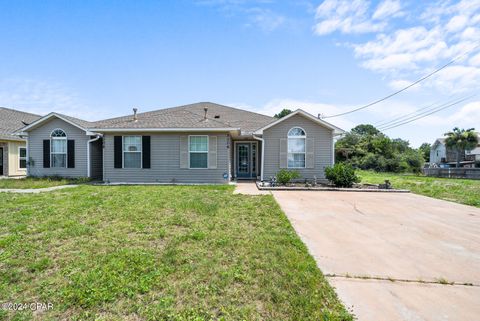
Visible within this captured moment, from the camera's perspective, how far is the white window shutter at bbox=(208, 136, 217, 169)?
11195 mm

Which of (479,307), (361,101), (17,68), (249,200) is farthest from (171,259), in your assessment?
(361,101)

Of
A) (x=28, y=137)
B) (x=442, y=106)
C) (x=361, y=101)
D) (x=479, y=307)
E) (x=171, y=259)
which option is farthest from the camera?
(x=442, y=106)

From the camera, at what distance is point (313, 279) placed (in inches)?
102

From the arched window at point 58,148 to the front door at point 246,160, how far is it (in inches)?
366

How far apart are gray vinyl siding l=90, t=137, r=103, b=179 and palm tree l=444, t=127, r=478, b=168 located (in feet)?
131

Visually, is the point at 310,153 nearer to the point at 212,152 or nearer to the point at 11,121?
the point at 212,152

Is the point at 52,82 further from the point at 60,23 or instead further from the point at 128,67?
the point at 60,23

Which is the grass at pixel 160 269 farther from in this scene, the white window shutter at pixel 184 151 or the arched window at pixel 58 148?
the arched window at pixel 58 148

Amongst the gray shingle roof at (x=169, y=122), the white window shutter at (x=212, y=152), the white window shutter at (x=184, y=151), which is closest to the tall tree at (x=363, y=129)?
the gray shingle roof at (x=169, y=122)

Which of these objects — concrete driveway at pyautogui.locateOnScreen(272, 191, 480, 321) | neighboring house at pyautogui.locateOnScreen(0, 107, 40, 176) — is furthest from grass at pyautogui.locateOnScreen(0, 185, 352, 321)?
neighboring house at pyautogui.locateOnScreen(0, 107, 40, 176)

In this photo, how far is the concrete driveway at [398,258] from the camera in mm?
2223

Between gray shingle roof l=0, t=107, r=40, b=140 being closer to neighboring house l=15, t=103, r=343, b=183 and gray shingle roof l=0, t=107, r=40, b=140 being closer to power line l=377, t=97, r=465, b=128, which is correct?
neighboring house l=15, t=103, r=343, b=183

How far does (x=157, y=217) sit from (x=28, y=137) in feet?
40.3

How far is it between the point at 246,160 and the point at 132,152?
6.18 metres
